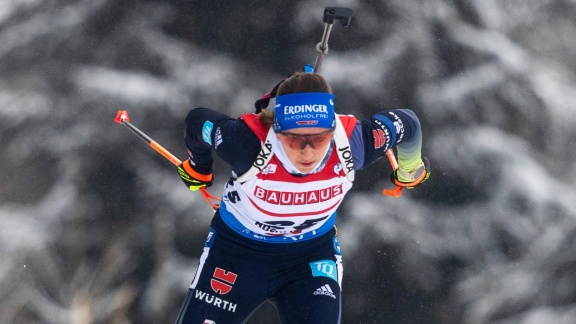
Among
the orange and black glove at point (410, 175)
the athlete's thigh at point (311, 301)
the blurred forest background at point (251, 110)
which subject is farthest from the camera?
the blurred forest background at point (251, 110)

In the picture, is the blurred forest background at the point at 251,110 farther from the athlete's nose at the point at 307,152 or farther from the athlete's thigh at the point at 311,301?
the athlete's nose at the point at 307,152

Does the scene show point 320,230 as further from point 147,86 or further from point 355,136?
point 147,86

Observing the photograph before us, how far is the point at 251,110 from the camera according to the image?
4031 mm

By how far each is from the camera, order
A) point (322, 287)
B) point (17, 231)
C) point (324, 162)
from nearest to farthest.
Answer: point (324, 162) → point (322, 287) → point (17, 231)

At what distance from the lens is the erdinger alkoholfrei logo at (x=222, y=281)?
2756mm

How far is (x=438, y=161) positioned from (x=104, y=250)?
1.82m

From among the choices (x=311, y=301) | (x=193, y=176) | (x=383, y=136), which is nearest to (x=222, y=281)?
(x=311, y=301)

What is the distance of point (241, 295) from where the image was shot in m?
2.77

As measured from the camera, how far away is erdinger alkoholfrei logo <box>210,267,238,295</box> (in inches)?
108

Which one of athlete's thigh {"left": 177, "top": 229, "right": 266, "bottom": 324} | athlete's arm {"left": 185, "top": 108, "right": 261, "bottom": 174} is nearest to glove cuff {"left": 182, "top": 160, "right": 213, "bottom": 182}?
athlete's arm {"left": 185, "top": 108, "right": 261, "bottom": 174}

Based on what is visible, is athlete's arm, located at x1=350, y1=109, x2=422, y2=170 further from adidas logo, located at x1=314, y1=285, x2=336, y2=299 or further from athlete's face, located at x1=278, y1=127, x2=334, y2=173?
adidas logo, located at x1=314, y1=285, x2=336, y2=299

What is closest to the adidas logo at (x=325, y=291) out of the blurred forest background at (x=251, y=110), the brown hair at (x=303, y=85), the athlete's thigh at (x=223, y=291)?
the athlete's thigh at (x=223, y=291)

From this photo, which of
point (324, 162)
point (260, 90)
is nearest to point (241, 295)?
point (324, 162)

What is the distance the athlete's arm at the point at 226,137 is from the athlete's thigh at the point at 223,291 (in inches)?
15.3
